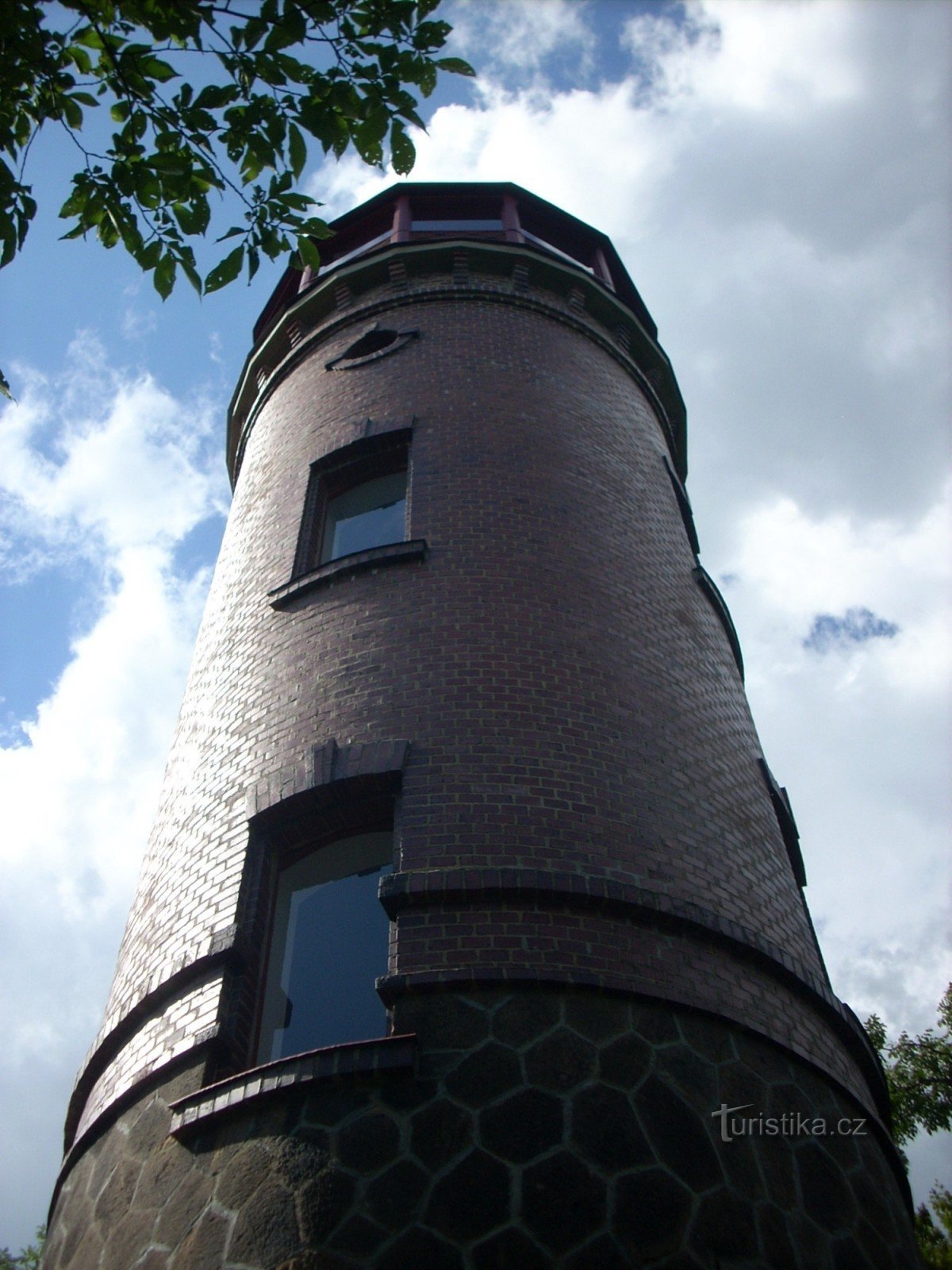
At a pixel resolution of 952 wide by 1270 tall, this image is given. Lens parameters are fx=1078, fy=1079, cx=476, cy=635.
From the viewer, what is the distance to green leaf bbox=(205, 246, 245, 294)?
4.93m

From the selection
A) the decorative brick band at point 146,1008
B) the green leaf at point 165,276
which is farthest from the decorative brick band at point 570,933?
the green leaf at point 165,276

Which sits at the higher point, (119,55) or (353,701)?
(119,55)

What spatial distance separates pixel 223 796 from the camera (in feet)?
21.9

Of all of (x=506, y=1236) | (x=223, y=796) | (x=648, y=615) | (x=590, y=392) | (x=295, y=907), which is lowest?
(x=506, y=1236)

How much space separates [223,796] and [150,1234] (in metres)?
2.58

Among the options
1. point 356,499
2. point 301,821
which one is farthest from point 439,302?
point 301,821

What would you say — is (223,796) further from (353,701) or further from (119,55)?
(119,55)

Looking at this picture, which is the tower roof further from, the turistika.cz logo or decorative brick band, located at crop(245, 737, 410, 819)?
the turistika.cz logo

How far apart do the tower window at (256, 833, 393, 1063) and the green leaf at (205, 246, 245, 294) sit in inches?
122

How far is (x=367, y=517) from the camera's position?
906 centimetres

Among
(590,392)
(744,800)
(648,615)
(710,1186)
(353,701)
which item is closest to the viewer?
(710,1186)

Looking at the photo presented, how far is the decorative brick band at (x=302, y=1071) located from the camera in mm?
4656

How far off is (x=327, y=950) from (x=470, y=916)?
41.8 inches

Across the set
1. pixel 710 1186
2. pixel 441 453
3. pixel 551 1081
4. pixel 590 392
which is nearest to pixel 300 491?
pixel 441 453
